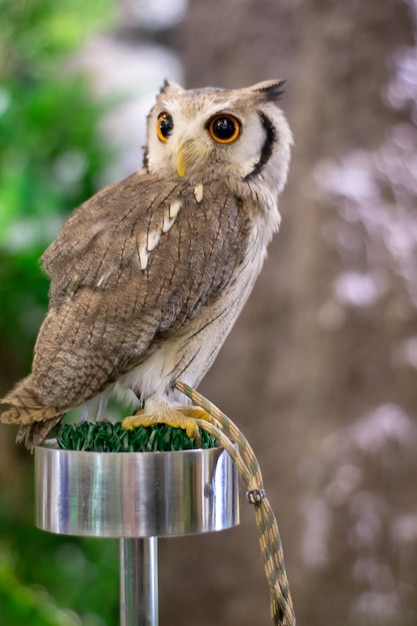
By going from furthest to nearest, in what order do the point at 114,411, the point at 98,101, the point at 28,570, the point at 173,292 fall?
the point at 98,101 < the point at 28,570 < the point at 114,411 < the point at 173,292

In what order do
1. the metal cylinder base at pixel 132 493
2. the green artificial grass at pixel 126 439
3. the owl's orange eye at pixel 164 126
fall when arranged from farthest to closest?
the owl's orange eye at pixel 164 126, the green artificial grass at pixel 126 439, the metal cylinder base at pixel 132 493

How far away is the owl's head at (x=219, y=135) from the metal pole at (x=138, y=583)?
21.6 inches

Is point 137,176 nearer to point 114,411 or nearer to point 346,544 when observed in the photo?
point 114,411

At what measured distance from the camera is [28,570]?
7.38 ft

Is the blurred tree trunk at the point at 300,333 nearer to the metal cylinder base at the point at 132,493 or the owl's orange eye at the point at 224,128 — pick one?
the owl's orange eye at the point at 224,128

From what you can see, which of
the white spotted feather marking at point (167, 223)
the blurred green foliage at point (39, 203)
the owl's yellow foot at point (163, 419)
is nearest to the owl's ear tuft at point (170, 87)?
the white spotted feather marking at point (167, 223)

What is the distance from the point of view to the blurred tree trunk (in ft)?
7.03

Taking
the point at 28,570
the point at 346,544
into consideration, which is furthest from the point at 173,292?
the point at 28,570

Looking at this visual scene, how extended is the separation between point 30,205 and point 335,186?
3.05 ft

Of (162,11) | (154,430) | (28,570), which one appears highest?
(162,11)

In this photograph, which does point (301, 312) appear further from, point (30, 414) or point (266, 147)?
point (30, 414)

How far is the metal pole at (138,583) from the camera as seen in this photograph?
0.98 m

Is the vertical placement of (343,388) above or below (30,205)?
below

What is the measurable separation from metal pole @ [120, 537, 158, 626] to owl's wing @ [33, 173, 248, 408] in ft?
0.74
